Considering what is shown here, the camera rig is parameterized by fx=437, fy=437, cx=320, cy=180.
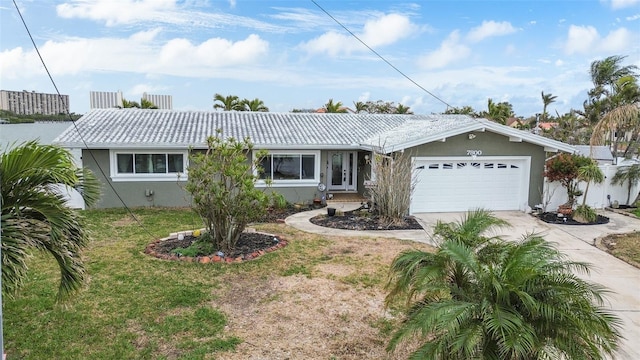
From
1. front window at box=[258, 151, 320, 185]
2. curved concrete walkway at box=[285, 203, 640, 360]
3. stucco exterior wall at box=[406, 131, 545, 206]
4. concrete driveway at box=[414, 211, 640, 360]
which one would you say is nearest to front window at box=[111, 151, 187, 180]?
front window at box=[258, 151, 320, 185]

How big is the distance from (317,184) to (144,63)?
9266mm

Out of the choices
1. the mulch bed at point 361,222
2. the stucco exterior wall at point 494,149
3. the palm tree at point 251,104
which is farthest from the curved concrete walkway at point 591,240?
the palm tree at point 251,104

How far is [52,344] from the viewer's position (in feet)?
19.8

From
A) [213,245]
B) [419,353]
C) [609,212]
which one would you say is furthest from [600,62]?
[419,353]

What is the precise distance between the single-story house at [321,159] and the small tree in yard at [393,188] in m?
0.73

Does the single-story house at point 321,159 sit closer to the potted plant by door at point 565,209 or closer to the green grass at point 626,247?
the potted plant by door at point 565,209

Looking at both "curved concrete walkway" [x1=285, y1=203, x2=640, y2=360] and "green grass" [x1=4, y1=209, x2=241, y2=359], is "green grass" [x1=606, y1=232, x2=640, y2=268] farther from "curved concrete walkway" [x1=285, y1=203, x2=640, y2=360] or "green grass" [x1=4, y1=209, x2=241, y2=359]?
"green grass" [x1=4, y1=209, x2=241, y2=359]

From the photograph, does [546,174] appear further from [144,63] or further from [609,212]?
[144,63]

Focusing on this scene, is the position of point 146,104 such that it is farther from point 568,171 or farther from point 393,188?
point 568,171

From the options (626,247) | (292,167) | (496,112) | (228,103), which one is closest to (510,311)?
(626,247)

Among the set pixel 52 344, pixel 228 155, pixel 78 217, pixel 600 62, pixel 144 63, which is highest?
pixel 600 62

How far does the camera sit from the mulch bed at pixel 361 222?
45.2 ft

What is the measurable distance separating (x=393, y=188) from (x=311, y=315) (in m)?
7.72

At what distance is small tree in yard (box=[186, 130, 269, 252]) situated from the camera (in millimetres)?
10273
